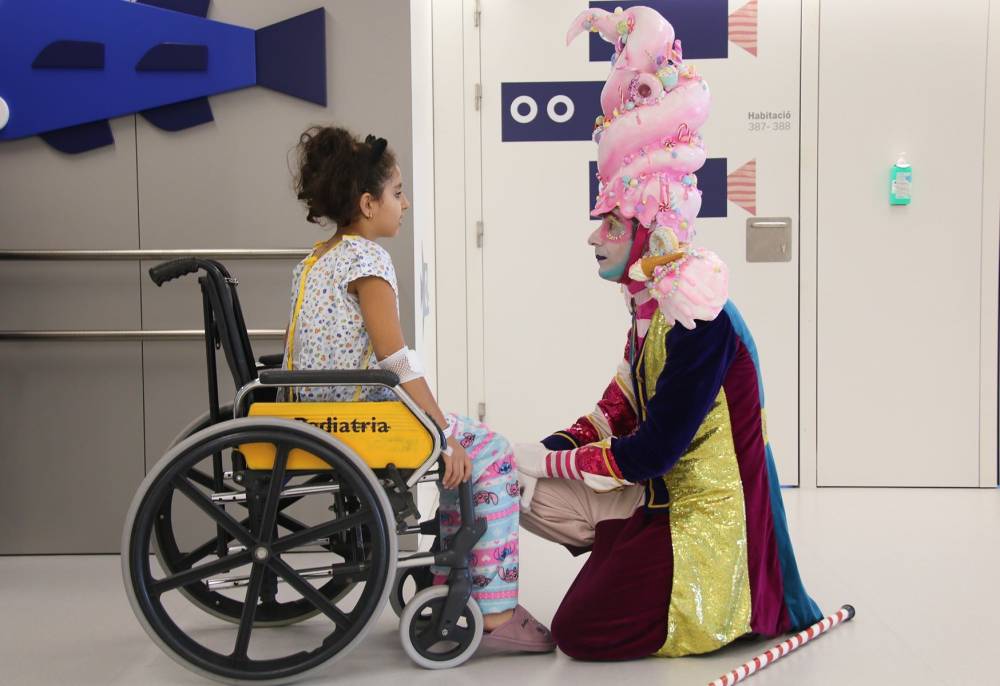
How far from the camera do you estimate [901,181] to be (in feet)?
13.1

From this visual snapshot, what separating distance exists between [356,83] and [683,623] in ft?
5.93

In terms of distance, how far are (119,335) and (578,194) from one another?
73.7 inches

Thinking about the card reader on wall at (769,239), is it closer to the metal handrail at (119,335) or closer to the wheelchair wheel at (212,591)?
the metal handrail at (119,335)

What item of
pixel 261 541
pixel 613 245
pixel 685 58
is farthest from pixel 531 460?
pixel 685 58

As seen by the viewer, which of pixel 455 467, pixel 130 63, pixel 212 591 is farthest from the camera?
pixel 130 63

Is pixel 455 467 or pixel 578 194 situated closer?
pixel 455 467

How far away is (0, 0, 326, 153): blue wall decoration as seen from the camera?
295 cm

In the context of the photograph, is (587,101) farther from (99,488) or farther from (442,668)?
(442,668)

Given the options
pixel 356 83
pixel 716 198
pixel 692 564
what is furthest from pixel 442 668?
pixel 716 198

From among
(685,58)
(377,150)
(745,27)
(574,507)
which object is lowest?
(574,507)

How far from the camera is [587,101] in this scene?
407cm

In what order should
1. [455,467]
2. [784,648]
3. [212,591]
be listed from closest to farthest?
[455,467]
[784,648]
[212,591]

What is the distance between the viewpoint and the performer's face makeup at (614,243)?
2.27m

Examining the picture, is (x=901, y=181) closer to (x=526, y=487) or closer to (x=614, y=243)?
(x=614, y=243)
